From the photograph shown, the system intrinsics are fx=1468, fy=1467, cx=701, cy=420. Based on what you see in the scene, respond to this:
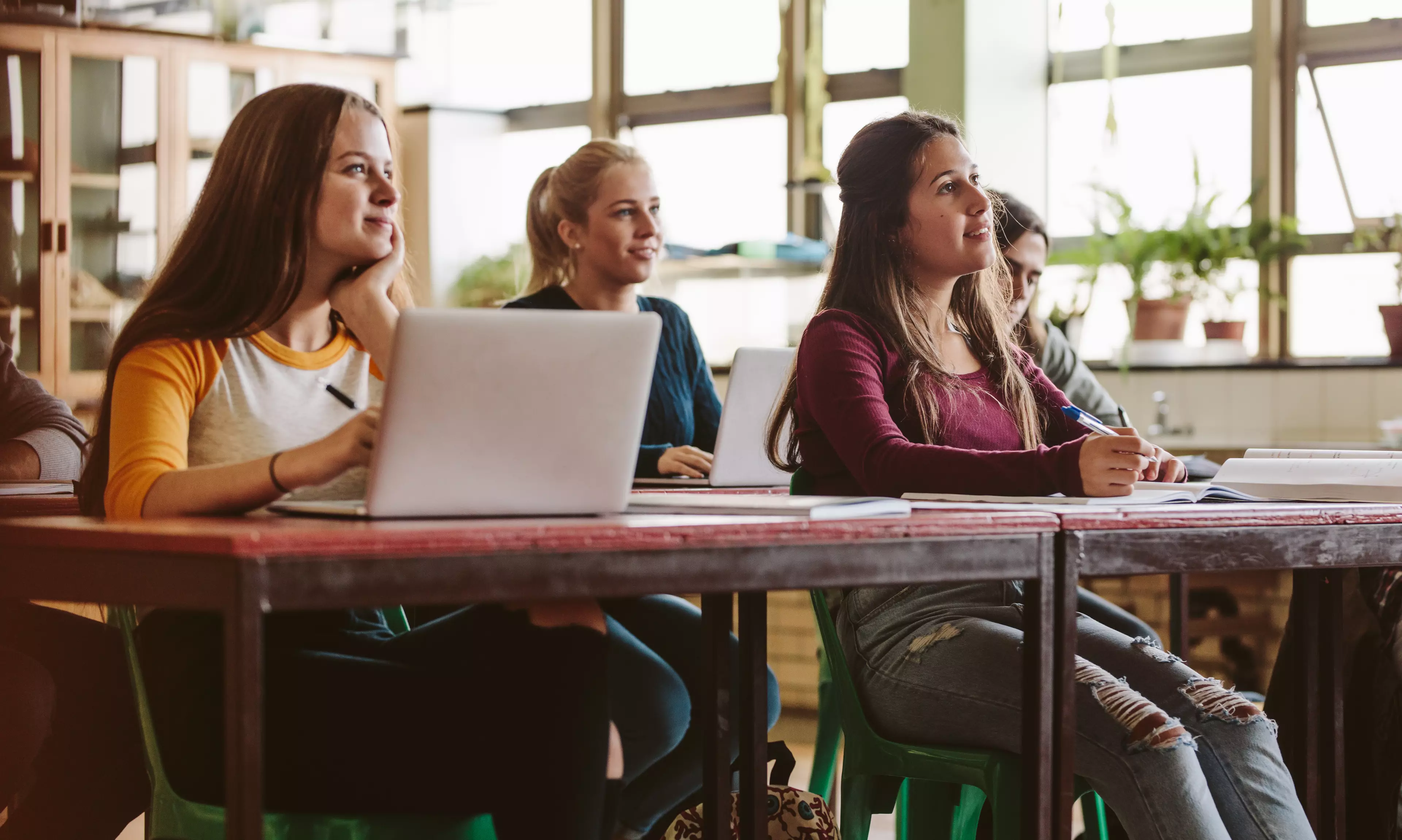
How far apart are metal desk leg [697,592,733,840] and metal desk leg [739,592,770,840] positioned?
2 cm

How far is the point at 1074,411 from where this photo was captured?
76.5 inches

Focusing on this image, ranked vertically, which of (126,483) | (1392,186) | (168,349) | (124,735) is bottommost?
(124,735)

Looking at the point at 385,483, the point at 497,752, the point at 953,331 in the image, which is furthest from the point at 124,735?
the point at 953,331

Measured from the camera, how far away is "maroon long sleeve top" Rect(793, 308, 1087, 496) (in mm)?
1543

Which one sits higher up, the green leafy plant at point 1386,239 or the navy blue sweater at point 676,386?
the green leafy plant at point 1386,239

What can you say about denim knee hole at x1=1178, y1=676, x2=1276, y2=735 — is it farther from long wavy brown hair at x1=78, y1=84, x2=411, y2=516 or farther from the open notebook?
long wavy brown hair at x1=78, y1=84, x2=411, y2=516

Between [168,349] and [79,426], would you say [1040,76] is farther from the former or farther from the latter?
[168,349]

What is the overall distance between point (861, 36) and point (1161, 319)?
1.42 m

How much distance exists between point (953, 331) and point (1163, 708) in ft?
2.01

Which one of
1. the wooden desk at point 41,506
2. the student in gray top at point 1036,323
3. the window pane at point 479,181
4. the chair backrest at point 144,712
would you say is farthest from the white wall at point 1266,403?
the chair backrest at point 144,712

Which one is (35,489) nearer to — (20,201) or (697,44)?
(20,201)

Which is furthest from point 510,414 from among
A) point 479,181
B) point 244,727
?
point 479,181

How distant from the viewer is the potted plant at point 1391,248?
3.91m

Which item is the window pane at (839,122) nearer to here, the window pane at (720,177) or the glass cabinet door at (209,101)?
the window pane at (720,177)
